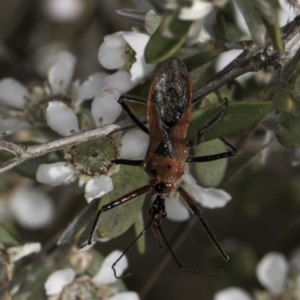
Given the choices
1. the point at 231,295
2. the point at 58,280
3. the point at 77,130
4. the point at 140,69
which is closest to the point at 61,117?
the point at 77,130

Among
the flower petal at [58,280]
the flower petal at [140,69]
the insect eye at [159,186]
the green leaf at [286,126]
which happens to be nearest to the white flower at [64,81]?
the flower petal at [140,69]

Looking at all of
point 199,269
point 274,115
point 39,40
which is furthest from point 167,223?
point 274,115

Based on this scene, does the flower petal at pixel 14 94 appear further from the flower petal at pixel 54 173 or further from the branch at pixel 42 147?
the branch at pixel 42 147

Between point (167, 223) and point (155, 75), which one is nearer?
point (155, 75)

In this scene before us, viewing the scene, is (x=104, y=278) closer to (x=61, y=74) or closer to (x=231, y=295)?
(x=231, y=295)

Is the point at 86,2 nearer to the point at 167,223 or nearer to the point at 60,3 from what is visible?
the point at 60,3
